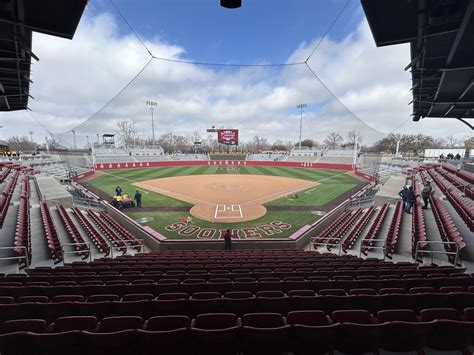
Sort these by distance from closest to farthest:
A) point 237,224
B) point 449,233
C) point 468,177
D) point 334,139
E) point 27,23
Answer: point 27,23 → point 449,233 → point 468,177 → point 237,224 → point 334,139

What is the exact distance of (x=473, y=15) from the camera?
5938mm

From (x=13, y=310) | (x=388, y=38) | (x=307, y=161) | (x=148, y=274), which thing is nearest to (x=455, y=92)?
(x=388, y=38)

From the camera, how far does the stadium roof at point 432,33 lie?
6043mm

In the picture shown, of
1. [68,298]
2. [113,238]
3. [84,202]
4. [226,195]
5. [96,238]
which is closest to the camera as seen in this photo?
[68,298]

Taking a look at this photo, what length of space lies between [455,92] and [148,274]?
638 inches

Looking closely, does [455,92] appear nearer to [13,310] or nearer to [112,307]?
[112,307]

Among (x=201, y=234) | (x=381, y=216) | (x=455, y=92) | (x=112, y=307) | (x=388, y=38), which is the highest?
(x=388, y=38)

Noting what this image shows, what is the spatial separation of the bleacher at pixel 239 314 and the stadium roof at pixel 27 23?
7127 mm

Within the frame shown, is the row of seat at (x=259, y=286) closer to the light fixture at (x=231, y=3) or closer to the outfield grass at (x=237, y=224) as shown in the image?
the light fixture at (x=231, y=3)

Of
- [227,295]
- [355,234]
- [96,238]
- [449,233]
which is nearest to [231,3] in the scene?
[227,295]

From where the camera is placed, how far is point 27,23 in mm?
7148

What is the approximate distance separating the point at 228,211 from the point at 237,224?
11.2 ft

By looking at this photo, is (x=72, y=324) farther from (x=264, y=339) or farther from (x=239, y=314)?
(x=264, y=339)

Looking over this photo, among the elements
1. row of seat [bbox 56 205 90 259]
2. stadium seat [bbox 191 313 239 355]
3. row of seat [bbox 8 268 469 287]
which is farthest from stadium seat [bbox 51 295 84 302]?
row of seat [bbox 56 205 90 259]
